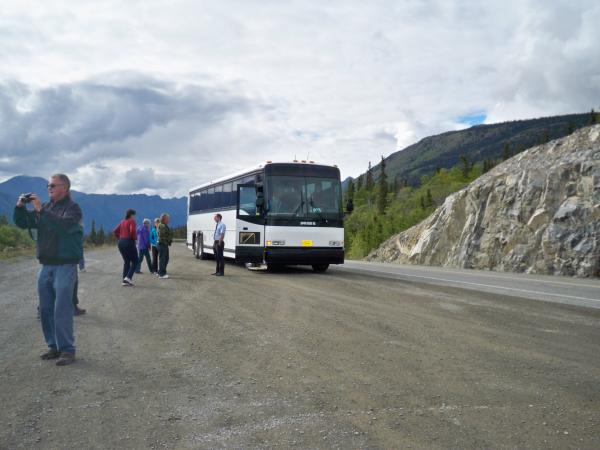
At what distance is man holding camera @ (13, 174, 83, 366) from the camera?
581 centimetres

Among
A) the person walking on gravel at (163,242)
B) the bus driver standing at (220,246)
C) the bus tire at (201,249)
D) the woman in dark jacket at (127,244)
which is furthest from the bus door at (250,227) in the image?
the bus tire at (201,249)

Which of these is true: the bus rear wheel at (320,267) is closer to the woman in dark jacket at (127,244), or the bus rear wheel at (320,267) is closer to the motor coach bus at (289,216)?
the motor coach bus at (289,216)

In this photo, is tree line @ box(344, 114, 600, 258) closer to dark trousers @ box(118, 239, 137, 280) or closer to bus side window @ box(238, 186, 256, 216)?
bus side window @ box(238, 186, 256, 216)

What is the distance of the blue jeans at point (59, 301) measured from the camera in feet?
19.1

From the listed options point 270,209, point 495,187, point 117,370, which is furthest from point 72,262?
point 495,187

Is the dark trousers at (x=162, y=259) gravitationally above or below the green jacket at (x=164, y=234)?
below

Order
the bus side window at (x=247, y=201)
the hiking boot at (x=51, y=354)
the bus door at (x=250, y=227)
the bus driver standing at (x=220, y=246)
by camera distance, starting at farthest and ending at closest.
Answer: the bus side window at (x=247, y=201)
the bus door at (x=250, y=227)
the bus driver standing at (x=220, y=246)
the hiking boot at (x=51, y=354)

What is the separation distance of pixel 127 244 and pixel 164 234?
2390mm

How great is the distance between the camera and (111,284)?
13836 mm

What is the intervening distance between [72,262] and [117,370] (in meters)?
1.35

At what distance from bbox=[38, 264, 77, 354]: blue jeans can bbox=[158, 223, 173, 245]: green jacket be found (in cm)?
1002

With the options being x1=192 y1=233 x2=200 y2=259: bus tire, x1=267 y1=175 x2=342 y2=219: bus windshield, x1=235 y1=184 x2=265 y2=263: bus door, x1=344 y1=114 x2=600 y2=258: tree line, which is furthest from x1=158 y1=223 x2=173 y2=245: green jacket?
x1=344 y1=114 x2=600 y2=258: tree line

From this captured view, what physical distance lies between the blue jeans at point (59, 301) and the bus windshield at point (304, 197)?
36.0 ft

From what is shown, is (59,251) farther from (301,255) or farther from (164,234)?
(301,255)
